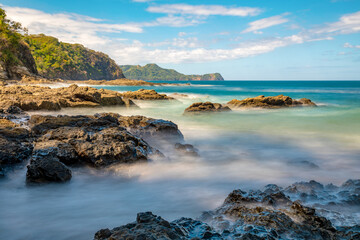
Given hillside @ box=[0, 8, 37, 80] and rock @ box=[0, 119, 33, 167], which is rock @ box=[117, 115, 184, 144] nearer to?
rock @ box=[0, 119, 33, 167]

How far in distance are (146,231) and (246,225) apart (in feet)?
3.92

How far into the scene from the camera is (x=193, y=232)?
265 centimetres

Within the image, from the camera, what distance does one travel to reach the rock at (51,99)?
11.2m

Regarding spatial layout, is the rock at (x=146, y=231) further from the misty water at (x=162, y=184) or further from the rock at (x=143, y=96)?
the rock at (x=143, y=96)

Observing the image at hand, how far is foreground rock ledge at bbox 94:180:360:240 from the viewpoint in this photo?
7.76 feet

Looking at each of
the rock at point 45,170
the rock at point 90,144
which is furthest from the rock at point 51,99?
the rock at point 45,170

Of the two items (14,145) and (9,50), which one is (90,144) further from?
(9,50)

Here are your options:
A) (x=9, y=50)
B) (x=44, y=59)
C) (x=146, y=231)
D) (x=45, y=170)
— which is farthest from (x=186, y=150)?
(x=44, y=59)

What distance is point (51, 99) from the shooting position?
1270 cm

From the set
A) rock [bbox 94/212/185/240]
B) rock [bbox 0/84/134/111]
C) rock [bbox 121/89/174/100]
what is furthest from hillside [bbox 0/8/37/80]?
rock [bbox 94/212/185/240]

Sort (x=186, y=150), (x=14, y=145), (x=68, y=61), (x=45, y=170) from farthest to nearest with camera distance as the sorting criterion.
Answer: (x=68, y=61)
(x=186, y=150)
(x=14, y=145)
(x=45, y=170)

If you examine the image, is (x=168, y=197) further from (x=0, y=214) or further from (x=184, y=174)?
(x=0, y=214)

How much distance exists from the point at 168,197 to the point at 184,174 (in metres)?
1.13

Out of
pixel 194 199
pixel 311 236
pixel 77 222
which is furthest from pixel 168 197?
pixel 311 236
